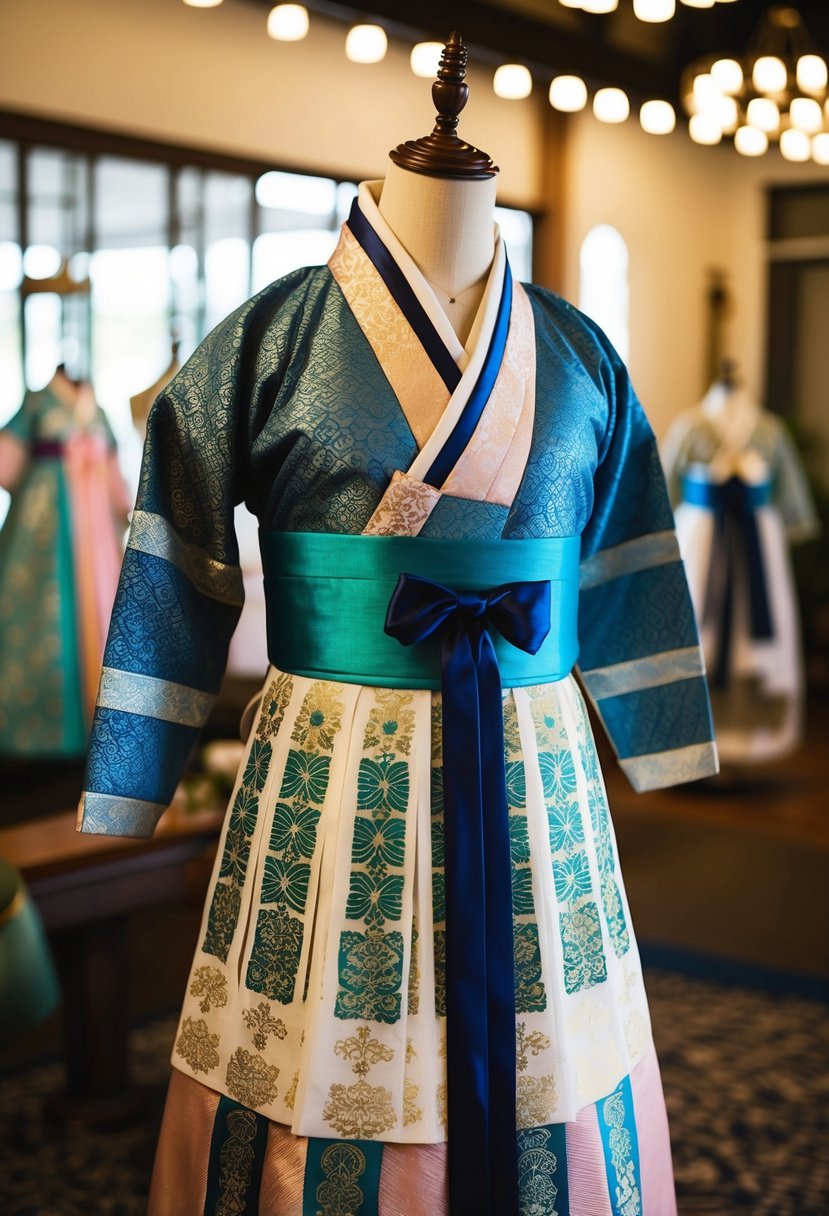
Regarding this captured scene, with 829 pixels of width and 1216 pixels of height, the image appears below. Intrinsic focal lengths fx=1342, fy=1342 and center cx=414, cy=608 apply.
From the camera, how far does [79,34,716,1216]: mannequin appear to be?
4.34ft

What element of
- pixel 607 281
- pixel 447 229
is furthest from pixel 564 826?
pixel 607 281

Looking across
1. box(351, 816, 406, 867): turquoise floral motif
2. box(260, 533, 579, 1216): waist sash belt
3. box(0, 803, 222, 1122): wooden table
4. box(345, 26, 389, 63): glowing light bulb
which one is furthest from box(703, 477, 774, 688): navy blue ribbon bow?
box(351, 816, 406, 867): turquoise floral motif

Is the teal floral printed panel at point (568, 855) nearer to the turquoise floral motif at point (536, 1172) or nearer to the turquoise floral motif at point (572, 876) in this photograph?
the turquoise floral motif at point (572, 876)

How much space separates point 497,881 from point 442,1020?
15 centimetres

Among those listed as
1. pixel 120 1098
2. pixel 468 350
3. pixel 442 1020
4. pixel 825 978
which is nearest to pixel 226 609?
pixel 468 350

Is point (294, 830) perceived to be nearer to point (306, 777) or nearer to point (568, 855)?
point (306, 777)

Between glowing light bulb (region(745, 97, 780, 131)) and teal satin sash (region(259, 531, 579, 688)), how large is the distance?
9.55 feet

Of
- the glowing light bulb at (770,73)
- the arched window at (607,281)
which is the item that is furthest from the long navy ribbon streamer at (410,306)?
the arched window at (607,281)

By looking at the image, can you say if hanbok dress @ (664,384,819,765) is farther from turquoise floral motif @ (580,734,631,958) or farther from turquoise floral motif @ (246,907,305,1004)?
turquoise floral motif @ (246,907,305,1004)

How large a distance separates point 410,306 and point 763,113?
2923 millimetres

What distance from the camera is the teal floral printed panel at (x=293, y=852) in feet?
4.47

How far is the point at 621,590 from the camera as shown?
1.65 meters

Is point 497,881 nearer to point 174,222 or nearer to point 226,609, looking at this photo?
point 226,609

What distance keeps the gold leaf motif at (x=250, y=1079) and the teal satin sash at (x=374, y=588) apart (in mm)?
397
